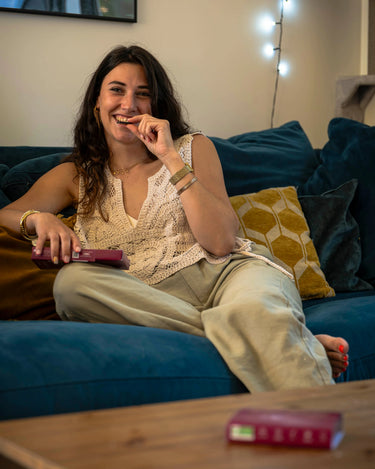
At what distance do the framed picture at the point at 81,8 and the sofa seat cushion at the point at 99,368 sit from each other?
1.61 meters

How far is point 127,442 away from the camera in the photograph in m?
0.69

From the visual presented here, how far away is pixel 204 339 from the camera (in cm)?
137

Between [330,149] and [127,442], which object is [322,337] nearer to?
[127,442]

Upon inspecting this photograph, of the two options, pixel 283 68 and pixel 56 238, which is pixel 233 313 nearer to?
pixel 56 238

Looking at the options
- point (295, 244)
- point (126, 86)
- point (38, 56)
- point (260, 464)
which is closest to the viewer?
point (260, 464)

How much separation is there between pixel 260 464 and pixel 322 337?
32.5 inches

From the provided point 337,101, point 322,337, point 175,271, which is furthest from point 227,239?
point 337,101

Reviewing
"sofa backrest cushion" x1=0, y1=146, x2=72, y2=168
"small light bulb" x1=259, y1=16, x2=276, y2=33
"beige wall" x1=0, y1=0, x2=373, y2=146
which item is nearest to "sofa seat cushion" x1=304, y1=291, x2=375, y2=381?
"sofa backrest cushion" x1=0, y1=146, x2=72, y2=168

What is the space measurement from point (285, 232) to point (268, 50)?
136cm

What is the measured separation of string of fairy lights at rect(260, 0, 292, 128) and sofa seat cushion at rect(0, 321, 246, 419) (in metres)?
2.09

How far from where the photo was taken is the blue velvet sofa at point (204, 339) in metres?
1.15

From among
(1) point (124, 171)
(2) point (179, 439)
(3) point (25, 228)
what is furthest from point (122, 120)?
(2) point (179, 439)

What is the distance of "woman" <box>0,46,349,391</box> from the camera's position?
4.21 ft

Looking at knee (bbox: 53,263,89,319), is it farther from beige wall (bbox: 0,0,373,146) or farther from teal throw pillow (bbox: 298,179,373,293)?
beige wall (bbox: 0,0,373,146)
